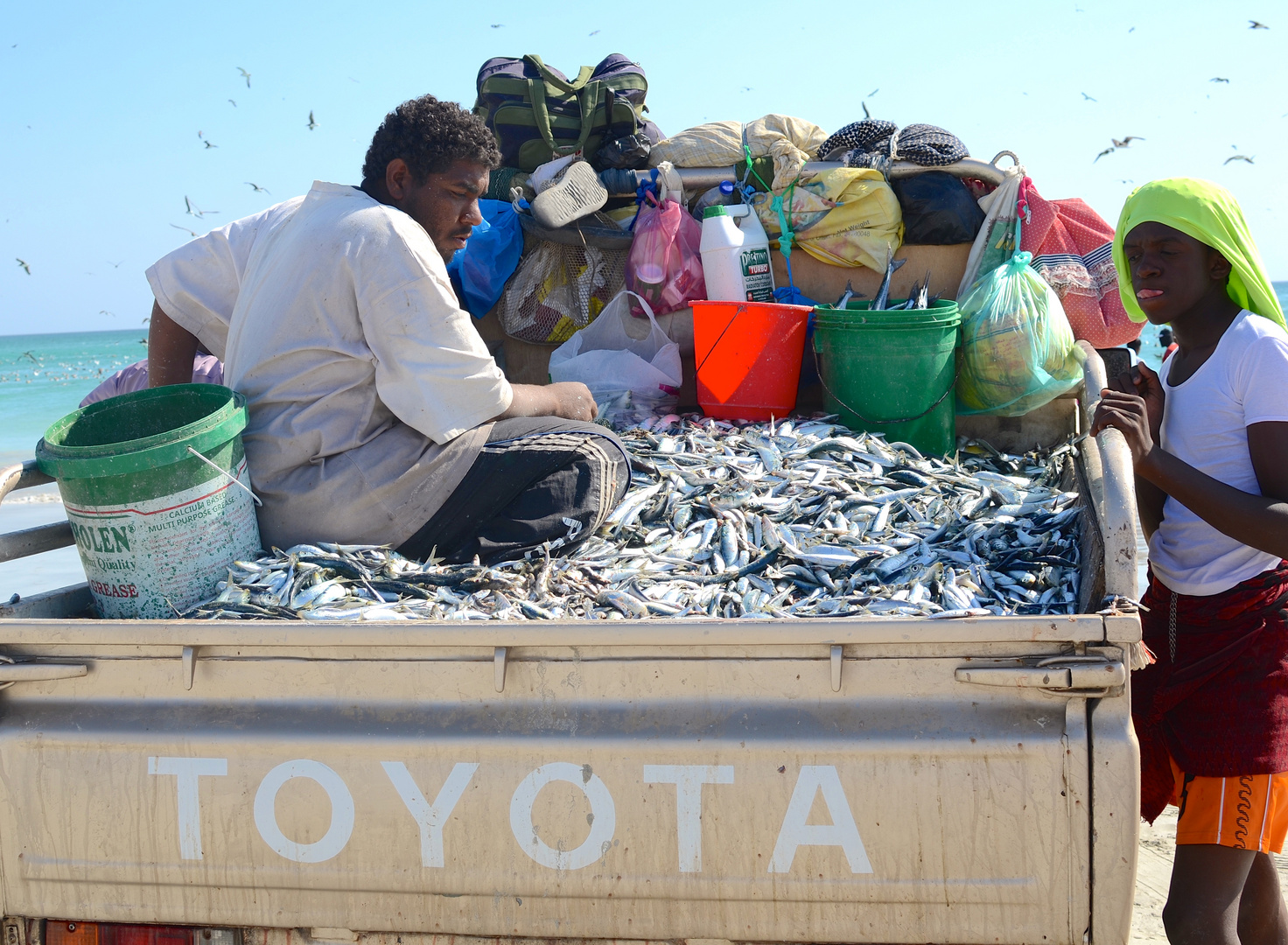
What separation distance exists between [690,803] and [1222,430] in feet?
4.88

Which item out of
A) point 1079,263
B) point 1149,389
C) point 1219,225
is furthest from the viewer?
point 1079,263

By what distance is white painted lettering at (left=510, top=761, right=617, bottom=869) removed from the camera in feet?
5.66

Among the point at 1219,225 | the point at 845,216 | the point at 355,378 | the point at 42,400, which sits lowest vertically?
the point at 42,400

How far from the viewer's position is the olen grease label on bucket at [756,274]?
4898 millimetres

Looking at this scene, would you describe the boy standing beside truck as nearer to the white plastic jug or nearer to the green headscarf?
the green headscarf

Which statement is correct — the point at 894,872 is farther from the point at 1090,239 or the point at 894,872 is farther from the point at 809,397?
the point at 1090,239

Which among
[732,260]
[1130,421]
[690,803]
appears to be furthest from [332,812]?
[732,260]

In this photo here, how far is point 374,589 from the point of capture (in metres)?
2.63

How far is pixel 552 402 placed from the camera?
3492 millimetres

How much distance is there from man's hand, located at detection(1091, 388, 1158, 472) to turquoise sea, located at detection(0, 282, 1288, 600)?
7289 millimetres

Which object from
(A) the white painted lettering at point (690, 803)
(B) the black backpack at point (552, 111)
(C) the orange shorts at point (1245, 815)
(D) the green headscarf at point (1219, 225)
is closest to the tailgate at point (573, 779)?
(A) the white painted lettering at point (690, 803)

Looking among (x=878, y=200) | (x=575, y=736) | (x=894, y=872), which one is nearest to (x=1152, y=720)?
(x=894, y=872)

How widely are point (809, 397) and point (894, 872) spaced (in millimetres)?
3438

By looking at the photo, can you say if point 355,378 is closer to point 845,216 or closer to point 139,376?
point 139,376
